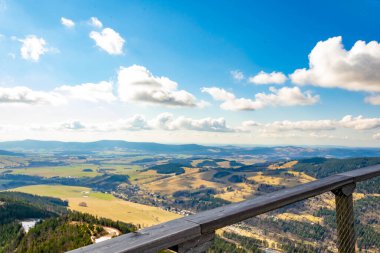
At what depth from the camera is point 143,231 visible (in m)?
1.62

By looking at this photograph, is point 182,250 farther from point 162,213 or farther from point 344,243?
point 162,213

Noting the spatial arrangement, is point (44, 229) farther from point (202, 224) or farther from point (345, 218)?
point (202, 224)

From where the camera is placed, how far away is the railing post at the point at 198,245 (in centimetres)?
168

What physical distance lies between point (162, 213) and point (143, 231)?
183 meters

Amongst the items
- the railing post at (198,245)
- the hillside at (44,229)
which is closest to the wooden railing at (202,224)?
the railing post at (198,245)

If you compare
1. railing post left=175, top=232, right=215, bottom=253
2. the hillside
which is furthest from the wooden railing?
the hillside

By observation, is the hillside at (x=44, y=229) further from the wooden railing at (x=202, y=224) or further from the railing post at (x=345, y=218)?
the wooden railing at (x=202, y=224)

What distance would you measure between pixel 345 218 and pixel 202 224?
2117mm

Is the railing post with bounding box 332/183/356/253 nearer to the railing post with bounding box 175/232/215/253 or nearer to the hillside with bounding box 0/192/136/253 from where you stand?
the railing post with bounding box 175/232/215/253

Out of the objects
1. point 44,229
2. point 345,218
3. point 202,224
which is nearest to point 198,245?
point 202,224

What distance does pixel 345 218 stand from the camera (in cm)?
309

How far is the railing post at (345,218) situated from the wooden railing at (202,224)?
0.01 m

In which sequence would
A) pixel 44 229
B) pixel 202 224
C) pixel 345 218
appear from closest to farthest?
pixel 202 224
pixel 345 218
pixel 44 229

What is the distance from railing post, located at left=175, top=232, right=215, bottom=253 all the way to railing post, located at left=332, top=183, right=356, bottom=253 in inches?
70.7
